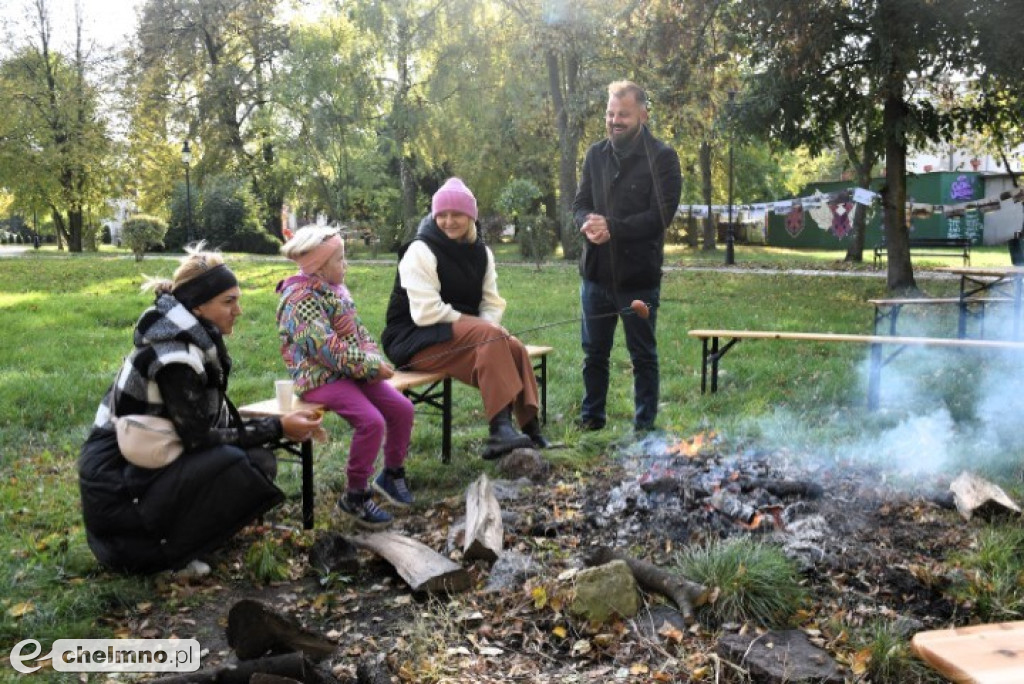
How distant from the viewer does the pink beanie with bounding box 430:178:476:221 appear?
5184 mm

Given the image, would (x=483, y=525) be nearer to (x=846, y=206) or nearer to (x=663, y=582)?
(x=663, y=582)

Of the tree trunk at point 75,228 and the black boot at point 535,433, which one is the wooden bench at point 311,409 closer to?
the black boot at point 535,433

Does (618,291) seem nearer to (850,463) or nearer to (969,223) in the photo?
(850,463)

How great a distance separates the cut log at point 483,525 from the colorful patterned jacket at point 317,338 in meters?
0.88

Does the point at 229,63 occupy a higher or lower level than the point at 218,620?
higher

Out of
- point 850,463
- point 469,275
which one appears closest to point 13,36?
point 469,275

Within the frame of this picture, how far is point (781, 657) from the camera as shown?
287 cm

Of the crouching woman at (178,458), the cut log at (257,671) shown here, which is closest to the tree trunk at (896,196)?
the crouching woman at (178,458)

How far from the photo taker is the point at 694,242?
1410 inches

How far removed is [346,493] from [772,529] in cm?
216

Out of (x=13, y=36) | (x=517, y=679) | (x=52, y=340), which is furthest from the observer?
(x=13, y=36)

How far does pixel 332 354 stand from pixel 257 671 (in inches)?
82.2

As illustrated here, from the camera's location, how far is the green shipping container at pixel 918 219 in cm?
3569
